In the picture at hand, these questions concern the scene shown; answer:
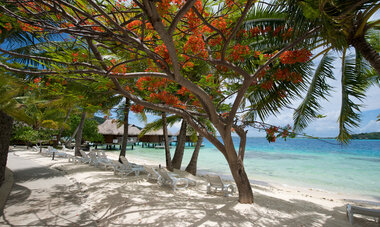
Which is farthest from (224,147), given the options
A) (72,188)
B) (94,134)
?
(94,134)

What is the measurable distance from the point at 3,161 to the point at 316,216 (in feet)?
27.4

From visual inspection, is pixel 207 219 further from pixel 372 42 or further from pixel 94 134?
pixel 94 134

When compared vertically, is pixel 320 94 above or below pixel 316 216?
above

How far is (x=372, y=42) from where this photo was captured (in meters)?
5.72

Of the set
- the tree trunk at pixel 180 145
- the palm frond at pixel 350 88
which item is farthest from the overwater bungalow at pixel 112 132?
the palm frond at pixel 350 88

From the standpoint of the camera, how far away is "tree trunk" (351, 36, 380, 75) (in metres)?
3.52

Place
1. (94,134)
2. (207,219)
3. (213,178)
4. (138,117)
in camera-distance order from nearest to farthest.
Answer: (207,219), (213,178), (138,117), (94,134)

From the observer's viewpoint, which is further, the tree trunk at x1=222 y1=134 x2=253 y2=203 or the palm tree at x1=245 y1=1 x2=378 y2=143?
the tree trunk at x1=222 y1=134 x2=253 y2=203

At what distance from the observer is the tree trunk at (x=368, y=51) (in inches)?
139

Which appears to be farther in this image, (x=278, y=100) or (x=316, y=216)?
(x=278, y=100)

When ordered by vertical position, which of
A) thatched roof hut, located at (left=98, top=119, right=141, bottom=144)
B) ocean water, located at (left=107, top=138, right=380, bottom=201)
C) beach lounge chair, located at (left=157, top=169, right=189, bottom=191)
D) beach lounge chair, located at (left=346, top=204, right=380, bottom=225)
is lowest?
ocean water, located at (left=107, top=138, right=380, bottom=201)

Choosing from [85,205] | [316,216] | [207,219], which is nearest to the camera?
[207,219]

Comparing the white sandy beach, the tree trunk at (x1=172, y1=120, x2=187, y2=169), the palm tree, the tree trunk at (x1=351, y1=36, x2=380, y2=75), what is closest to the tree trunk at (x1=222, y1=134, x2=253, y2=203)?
the white sandy beach

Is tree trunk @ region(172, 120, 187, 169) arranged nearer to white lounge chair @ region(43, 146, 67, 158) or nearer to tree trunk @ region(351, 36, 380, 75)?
tree trunk @ region(351, 36, 380, 75)
